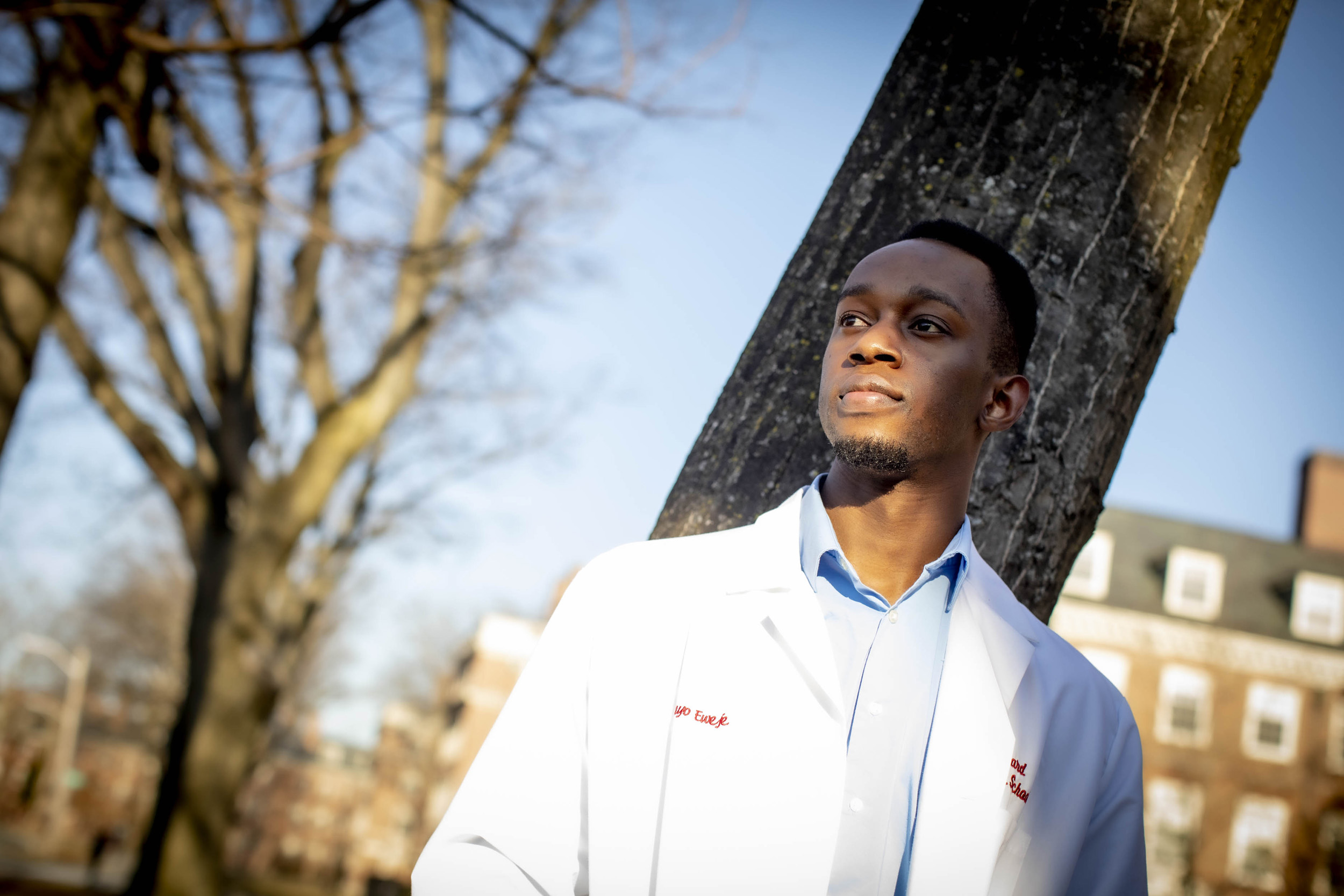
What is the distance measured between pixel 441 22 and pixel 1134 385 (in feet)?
24.8

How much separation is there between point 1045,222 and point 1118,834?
120 cm

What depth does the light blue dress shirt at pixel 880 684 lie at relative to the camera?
167 cm

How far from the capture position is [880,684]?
1.78 m

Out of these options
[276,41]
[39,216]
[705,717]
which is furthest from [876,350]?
[39,216]

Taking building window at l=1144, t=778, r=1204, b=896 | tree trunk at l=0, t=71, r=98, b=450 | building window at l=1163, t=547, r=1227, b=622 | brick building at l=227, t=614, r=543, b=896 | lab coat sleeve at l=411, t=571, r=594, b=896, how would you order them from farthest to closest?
brick building at l=227, t=614, r=543, b=896
building window at l=1163, t=547, r=1227, b=622
building window at l=1144, t=778, r=1204, b=896
tree trunk at l=0, t=71, r=98, b=450
lab coat sleeve at l=411, t=571, r=594, b=896

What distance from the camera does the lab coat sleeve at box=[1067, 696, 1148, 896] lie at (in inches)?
68.6

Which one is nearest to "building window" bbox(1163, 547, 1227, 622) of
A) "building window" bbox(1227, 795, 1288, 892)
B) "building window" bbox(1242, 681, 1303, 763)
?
"building window" bbox(1242, 681, 1303, 763)

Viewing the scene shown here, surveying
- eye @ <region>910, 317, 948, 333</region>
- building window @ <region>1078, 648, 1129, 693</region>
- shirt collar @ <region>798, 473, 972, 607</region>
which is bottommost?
building window @ <region>1078, 648, 1129, 693</region>

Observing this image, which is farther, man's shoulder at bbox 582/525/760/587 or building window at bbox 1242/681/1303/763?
building window at bbox 1242/681/1303/763

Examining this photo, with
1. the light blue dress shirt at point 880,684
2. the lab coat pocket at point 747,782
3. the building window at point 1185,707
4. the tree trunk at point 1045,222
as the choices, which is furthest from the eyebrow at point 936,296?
the building window at point 1185,707

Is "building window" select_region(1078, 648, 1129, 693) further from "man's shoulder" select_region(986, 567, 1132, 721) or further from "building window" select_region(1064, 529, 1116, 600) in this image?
"man's shoulder" select_region(986, 567, 1132, 721)

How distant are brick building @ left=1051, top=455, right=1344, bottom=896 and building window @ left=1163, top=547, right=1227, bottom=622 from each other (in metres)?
0.03

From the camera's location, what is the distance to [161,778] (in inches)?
309

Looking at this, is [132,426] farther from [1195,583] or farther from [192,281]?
[1195,583]
